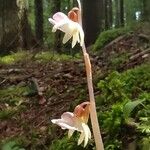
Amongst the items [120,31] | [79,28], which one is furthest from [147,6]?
[120,31]

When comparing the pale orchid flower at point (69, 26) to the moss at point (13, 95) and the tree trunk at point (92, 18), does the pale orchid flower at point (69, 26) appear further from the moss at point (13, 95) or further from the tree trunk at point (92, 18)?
the tree trunk at point (92, 18)

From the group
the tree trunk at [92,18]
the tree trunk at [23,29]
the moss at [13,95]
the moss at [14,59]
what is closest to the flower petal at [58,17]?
the moss at [13,95]

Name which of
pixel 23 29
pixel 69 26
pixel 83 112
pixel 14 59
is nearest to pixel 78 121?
pixel 83 112

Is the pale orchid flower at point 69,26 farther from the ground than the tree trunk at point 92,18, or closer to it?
farther from the ground

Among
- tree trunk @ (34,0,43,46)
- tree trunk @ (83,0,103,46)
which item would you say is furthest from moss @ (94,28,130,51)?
tree trunk @ (34,0,43,46)

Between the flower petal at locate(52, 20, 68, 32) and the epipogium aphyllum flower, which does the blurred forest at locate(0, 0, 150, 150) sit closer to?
the epipogium aphyllum flower

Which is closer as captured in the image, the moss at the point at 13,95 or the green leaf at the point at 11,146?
the green leaf at the point at 11,146

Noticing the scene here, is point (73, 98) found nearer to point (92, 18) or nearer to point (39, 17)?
point (92, 18)
